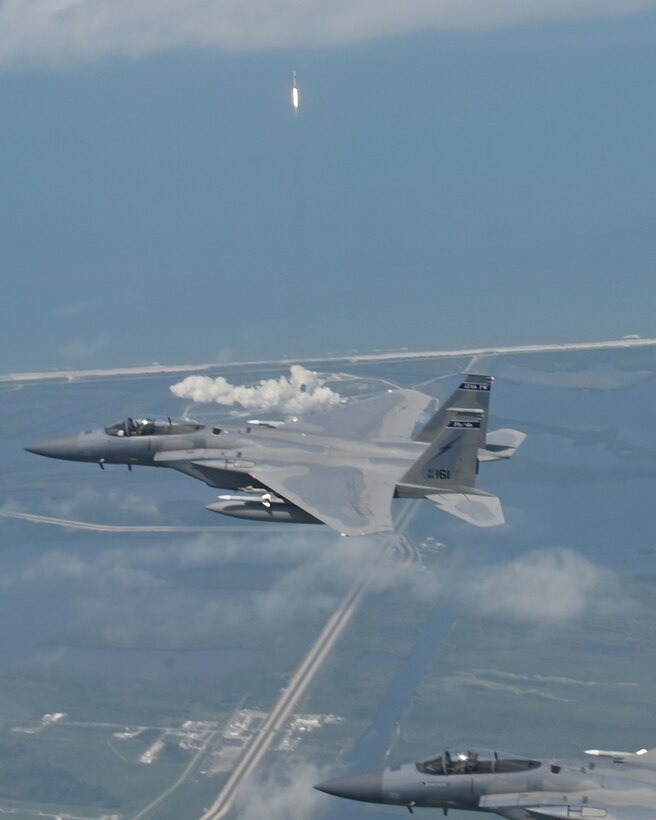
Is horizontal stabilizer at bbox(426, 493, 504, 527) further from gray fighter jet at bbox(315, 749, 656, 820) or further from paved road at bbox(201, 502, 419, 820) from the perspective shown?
paved road at bbox(201, 502, 419, 820)

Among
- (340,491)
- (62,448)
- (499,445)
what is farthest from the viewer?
(499,445)

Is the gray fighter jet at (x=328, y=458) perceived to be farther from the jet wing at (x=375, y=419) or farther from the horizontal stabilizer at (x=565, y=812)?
the horizontal stabilizer at (x=565, y=812)

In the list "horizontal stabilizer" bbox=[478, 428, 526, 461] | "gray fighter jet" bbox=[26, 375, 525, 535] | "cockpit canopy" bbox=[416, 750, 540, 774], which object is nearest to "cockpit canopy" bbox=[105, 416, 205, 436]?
"gray fighter jet" bbox=[26, 375, 525, 535]

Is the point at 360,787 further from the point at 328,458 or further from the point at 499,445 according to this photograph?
the point at 499,445

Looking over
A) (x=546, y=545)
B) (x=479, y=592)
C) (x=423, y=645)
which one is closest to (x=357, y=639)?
(x=423, y=645)

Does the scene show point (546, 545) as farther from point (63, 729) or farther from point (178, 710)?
point (63, 729)

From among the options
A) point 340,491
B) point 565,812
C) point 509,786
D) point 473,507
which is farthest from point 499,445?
point 565,812
